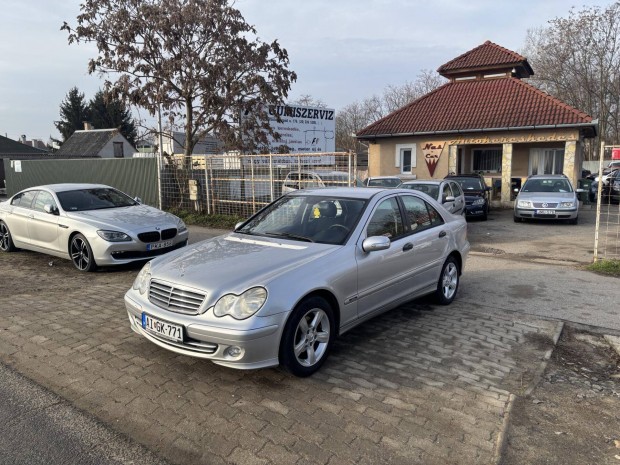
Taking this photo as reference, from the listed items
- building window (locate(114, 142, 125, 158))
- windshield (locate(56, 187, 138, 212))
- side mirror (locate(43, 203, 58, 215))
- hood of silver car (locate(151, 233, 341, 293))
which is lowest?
hood of silver car (locate(151, 233, 341, 293))

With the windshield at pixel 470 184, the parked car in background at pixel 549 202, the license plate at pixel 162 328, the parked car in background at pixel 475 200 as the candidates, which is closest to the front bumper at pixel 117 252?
the license plate at pixel 162 328

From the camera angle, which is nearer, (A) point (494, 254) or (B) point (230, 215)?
(A) point (494, 254)

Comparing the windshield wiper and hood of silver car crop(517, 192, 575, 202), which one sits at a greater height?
the windshield wiper

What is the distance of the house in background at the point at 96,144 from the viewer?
4741 cm

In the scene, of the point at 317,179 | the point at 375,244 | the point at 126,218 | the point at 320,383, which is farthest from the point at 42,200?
the point at 320,383

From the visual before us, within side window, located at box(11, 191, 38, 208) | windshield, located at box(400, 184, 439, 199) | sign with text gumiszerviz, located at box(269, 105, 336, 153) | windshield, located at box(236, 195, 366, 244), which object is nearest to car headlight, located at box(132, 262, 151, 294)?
windshield, located at box(236, 195, 366, 244)

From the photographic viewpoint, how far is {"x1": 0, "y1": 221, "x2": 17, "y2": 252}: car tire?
366 inches

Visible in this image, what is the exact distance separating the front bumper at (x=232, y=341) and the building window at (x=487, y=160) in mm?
19647

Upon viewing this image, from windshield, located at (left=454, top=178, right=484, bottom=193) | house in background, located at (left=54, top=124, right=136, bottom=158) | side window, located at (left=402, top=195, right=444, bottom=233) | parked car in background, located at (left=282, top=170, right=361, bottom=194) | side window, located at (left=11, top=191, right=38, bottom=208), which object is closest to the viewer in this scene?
side window, located at (left=402, top=195, right=444, bottom=233)

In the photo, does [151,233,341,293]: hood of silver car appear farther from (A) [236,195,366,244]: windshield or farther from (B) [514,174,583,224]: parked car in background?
(B) [514,174,583,224]: parked car in background

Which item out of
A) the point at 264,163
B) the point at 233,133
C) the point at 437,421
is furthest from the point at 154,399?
the point at 233,133

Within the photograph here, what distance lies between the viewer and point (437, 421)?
10.6 feet

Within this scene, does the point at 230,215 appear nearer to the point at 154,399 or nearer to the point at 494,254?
the point at 494,254

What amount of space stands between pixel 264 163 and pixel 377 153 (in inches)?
398
